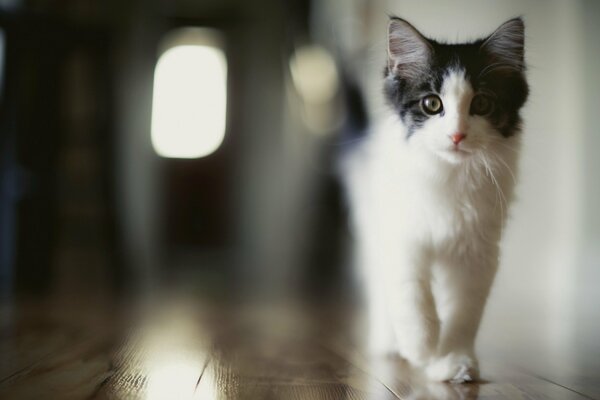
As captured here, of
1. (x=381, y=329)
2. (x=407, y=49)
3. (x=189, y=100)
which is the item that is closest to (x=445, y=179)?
(x=407, y=49)

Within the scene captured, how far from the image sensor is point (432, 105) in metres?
0.81

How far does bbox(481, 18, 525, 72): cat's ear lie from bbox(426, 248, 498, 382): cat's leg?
10.6 inches

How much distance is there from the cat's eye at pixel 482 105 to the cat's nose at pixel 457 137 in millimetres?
33

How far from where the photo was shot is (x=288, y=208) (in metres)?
4.21

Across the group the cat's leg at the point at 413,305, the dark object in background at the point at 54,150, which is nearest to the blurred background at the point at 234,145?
the dark object in background at the point at 54,150

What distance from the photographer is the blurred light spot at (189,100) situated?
4.14 metres

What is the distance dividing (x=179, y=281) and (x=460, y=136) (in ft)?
9.16

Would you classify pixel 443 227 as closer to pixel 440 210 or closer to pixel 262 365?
pixel 440 210

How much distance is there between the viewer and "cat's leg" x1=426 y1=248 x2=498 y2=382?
0.87m

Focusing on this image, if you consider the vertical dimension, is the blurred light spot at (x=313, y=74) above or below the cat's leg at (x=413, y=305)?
above

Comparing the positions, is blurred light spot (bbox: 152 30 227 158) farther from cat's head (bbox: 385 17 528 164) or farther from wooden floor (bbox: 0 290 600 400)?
cat's head (bbox: 385 17 528 164)

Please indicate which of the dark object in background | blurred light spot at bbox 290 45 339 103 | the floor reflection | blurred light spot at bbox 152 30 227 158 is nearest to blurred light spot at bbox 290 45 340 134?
blurred light spot at bbox 290 45 339 103

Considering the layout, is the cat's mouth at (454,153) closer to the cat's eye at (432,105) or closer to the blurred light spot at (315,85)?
the cat's eye at (432,105)

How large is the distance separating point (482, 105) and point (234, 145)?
3.60 meters
